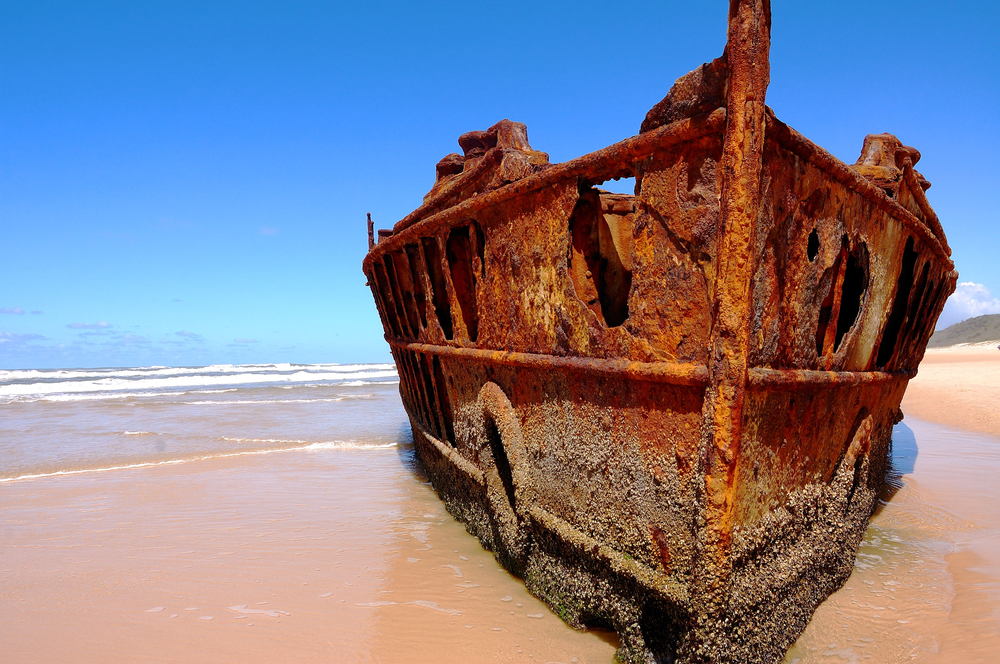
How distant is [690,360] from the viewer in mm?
2693

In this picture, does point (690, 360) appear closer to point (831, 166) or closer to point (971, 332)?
point (831, 166)

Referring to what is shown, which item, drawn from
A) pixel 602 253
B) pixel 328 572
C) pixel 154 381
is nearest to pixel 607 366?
pixel 602 253

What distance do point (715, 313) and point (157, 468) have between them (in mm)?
8563

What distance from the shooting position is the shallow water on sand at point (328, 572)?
11.6 ft

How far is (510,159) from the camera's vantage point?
384 cm

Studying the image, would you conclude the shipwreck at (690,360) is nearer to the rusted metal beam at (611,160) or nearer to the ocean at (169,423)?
the rusted metal beam at (611,160)

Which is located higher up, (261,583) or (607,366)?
(607,366)

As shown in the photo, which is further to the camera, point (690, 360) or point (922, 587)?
→ point (922, 587)

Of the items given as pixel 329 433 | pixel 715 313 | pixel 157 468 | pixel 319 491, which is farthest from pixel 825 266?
pixel 329 433

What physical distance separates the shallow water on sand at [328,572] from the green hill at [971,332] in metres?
55.1

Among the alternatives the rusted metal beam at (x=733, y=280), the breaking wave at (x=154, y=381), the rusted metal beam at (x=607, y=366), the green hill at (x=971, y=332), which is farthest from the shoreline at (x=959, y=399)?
the green hill at (x=971, y=332)

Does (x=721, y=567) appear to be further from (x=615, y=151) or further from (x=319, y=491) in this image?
(x=319, y=491)

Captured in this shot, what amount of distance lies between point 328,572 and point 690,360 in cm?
328

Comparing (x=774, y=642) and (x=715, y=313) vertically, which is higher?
(x=715, y=313)
